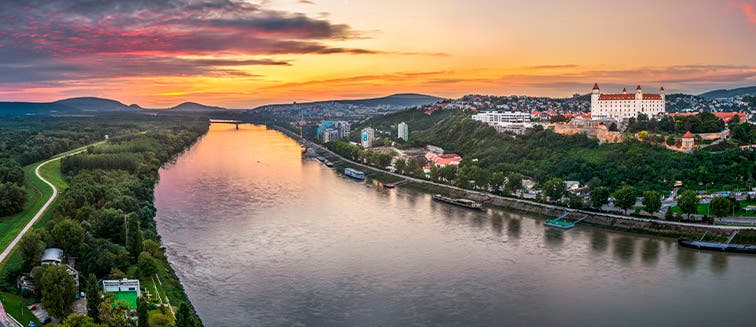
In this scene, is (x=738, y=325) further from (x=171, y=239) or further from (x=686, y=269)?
(x=171, y=239)

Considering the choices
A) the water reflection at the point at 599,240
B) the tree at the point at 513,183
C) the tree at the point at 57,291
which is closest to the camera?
the tree at the point at 57,291

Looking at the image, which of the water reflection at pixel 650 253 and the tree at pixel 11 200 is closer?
→ the water reflection at pixel 650 253

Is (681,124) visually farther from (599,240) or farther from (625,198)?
(599,240)

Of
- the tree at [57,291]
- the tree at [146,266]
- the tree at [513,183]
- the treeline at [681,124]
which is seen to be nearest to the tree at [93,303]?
the tree at [57,291]

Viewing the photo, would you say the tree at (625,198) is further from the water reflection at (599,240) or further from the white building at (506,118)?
the white building at (506,118)

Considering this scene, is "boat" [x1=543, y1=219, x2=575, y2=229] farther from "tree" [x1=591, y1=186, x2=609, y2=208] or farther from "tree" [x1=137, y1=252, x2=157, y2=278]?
"tree" [x1=137, y1=252, x2=157, y2=278]

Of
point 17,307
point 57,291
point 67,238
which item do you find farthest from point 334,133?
point 57,291

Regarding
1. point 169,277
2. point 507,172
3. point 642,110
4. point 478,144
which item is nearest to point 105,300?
point 169,277
